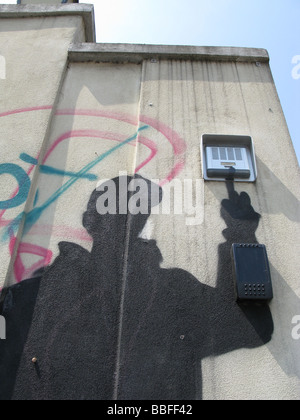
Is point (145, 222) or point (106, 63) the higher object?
point (106, 63)

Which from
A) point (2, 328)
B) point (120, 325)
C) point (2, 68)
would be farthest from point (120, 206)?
point (2, 68)

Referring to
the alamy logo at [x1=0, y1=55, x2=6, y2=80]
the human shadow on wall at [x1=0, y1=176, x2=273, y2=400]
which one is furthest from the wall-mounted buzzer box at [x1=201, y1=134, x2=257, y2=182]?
the alamy logo at [x1=0, y1=55, x2=6, y2=80]

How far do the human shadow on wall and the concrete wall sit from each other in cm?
1

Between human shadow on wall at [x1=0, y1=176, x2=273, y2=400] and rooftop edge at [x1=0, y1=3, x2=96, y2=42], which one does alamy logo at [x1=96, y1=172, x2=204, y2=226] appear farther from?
rooftop edge at [x1=0, y1=3, x2=96, y2=42]

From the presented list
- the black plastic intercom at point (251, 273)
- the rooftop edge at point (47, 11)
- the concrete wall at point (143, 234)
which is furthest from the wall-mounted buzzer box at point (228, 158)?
the rooftop edge at point (47, 11)

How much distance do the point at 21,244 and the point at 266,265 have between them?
8.33 ft

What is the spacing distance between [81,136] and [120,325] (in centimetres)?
253

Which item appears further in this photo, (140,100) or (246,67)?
(246,67)

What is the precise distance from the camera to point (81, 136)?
15.8ft

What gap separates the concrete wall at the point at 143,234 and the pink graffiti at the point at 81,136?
0.02 meters

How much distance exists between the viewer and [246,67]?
5.66m
